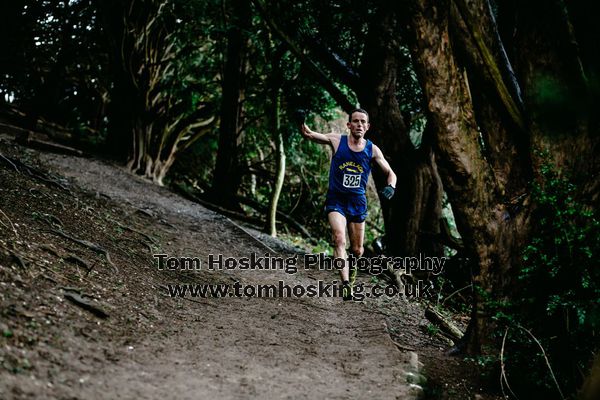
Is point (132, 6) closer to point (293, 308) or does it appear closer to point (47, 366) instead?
point (293, 308)

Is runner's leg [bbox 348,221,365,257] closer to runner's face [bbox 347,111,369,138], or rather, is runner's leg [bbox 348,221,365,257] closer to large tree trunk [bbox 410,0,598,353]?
runner's face [bbox 347,111,369,138]

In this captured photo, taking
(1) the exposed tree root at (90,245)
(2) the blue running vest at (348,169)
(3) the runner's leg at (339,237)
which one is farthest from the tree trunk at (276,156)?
(1) the exposed tree root at (90,245)

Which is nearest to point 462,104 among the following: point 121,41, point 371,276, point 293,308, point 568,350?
point 568,350

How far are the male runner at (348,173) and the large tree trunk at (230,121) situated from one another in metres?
7.85

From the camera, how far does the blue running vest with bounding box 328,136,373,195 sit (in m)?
6.68

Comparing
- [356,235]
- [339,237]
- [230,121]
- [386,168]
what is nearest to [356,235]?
[356,235]

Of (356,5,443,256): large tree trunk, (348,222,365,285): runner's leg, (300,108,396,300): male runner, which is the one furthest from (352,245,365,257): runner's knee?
(356,5,443,256): large tree trunk

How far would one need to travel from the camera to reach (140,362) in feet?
12.5

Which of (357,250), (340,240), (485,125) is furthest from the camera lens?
(357,250)

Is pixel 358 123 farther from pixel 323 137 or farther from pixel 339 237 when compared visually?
pixel 339 237

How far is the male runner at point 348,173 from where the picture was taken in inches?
260

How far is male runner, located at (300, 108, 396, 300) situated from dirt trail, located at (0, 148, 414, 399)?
105 centimetres

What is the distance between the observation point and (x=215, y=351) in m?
4.50

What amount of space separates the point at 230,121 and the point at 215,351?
34.5 ft
